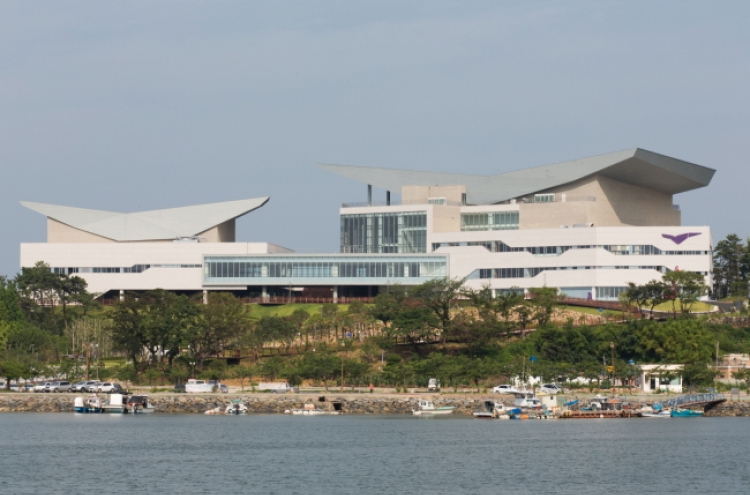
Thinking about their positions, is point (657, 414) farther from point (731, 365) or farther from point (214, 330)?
point (214, 330)

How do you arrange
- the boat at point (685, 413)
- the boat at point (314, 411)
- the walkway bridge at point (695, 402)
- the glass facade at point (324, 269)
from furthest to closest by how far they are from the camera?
the glass facade at point (324, 269) < the boat at point (314, 411) < the walkway bridge at point (695, 402) < the boat at point (685, 413)

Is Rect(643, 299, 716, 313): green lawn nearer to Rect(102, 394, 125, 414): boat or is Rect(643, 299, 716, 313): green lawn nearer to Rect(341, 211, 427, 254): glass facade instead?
Rect(341, 211, 427, 254): glass facade

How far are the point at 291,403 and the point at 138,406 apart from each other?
9.80 meters

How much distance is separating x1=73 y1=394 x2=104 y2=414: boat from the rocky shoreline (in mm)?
1157

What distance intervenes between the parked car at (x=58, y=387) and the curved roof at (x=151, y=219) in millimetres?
43065

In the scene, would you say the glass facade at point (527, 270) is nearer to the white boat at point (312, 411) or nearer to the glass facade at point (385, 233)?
the glass facade at point (385, 233)

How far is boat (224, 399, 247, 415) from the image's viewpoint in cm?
8762

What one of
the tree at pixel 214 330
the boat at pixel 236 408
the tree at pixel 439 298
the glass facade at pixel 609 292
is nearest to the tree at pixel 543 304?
the tree at pixel 439 298

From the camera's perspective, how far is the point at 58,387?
3743 inches

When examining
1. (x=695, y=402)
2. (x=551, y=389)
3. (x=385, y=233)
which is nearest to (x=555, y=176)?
(x=385, y=233)

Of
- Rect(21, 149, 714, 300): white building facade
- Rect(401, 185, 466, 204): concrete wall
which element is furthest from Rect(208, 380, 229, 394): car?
Rect(401, 185, 466, 204): concrete wall

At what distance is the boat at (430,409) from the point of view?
3346 inches

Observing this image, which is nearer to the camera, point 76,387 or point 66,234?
point 76,387

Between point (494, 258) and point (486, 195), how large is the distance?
949 centimetres
